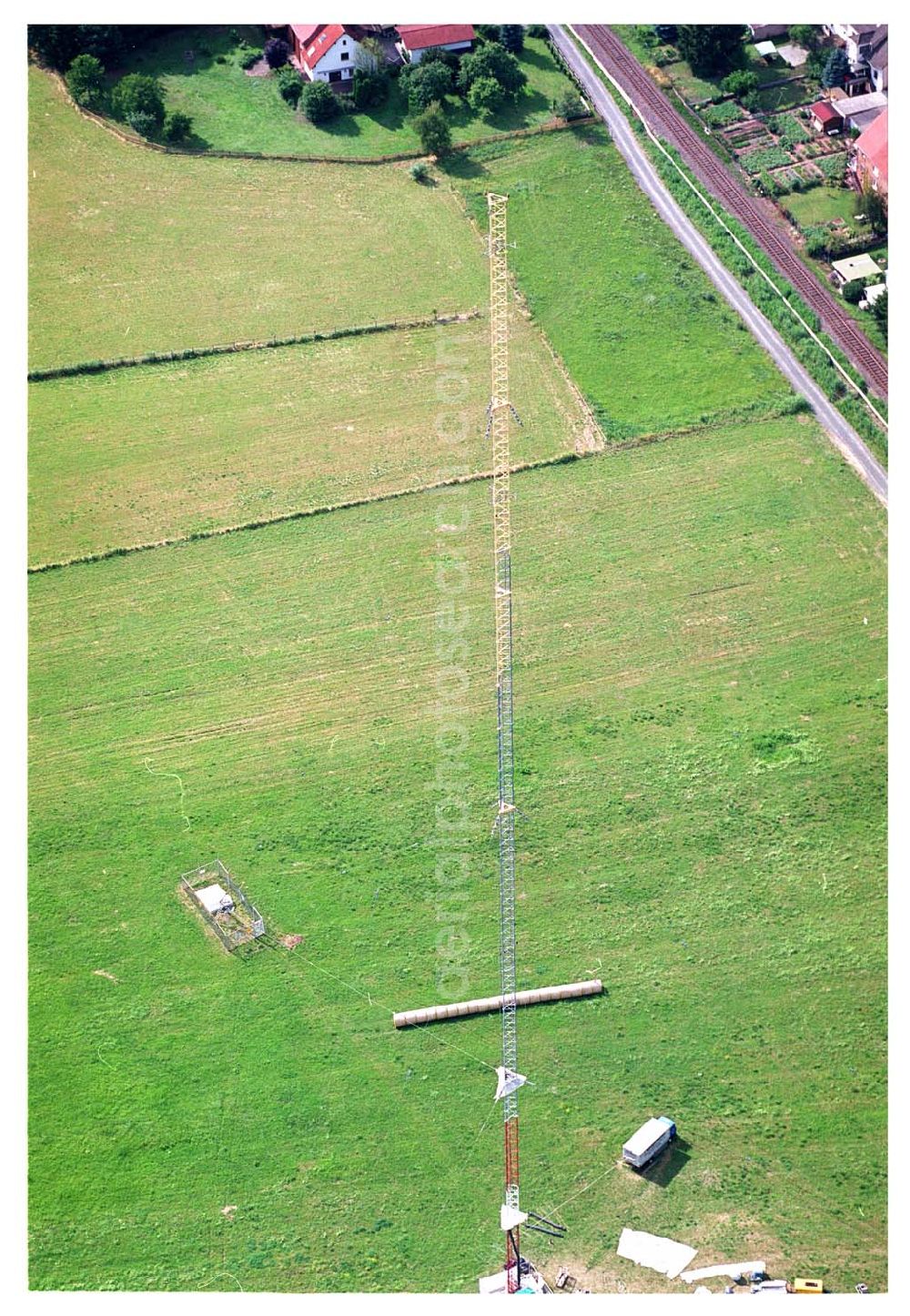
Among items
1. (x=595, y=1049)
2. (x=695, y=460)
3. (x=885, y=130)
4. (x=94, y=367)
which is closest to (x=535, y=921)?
(x=595, y=1049)

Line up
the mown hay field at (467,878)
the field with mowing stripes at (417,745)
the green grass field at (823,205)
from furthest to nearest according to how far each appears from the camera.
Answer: the green grass field at (823,205) < the field with mowing stripes at (417,745) < the mown hay field at (467,878)

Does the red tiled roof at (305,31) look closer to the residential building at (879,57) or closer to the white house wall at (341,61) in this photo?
the white house wall at (341,61)

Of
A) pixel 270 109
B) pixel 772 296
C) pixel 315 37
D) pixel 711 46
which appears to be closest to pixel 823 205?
pixel 772 296

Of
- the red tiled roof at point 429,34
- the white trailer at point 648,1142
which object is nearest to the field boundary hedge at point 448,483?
the red tiled roof at point 429,34

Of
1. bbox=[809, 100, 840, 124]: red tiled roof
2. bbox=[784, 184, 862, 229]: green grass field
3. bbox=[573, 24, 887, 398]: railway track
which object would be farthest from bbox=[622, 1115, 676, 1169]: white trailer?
bbox=[809, 100, 840, 124]: red tiled roof

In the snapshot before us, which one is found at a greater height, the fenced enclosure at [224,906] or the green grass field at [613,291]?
the green grass field at [613,291]

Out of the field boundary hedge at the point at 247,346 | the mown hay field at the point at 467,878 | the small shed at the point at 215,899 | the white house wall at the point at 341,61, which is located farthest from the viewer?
the white house wall at the point at 341,61

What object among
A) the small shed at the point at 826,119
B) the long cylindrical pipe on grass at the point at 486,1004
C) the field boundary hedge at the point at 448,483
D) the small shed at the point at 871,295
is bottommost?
the long cylindrical pipe on grass at the point at 486,1004
